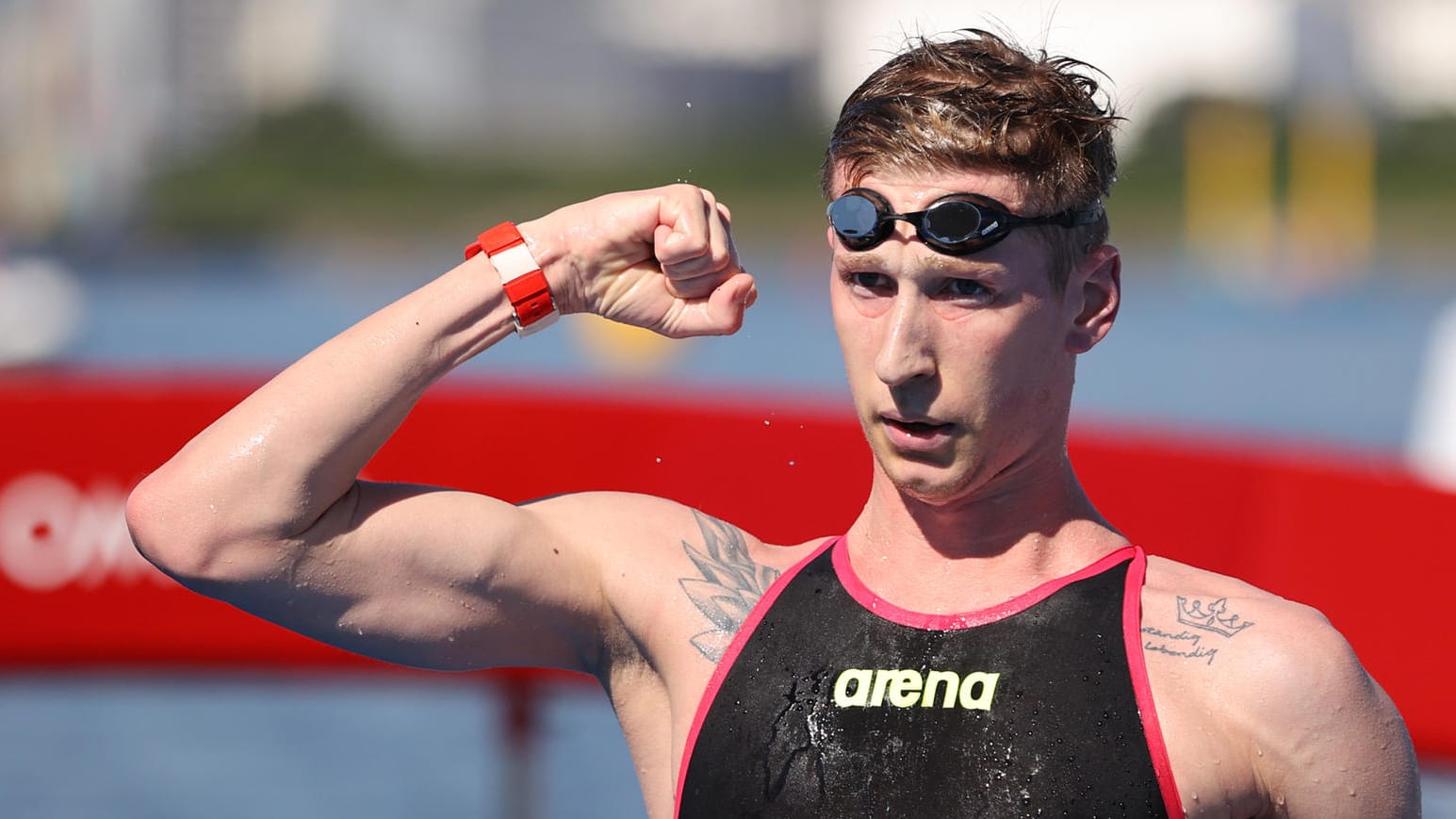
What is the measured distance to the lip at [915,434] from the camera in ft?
7.66

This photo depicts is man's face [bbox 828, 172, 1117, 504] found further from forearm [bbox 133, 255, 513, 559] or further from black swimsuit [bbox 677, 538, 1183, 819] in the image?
forearm [bbox 133, 255, 513, 559]

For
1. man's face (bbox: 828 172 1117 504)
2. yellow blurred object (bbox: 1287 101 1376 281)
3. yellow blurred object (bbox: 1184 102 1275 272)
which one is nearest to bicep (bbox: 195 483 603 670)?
man's face (bbox: 828 172 1117 504)

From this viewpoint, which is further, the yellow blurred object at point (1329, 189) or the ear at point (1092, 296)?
the yellow blurred object at point (1329, 189)

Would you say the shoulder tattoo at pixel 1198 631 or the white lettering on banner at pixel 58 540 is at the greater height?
the shoulder tattoo at pixel 1198 631

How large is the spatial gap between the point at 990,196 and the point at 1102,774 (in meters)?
0.79

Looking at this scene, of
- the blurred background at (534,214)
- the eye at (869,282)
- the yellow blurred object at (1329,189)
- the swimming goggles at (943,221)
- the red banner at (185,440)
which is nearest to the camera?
the swimming goggles at (943,221)

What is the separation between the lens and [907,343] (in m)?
2.28

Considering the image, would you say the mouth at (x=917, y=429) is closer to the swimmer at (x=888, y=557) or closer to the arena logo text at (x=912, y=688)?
the swimmer at (x=888, y=557)

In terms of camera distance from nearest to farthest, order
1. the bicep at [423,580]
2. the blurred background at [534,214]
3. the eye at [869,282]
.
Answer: the eye at [869,282] → the bicep at [423,580] → the blurred background at [534,214]

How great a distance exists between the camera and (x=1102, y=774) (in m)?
2.21

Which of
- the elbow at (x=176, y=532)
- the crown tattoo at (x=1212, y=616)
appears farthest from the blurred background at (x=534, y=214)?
the elbow at (x=176, y=532)

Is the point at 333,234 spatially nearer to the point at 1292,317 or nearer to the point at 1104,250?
the point at 1292,317

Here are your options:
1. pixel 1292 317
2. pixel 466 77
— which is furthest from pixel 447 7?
pixel 1292 317

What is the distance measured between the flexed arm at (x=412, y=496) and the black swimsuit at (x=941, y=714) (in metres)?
0.37
